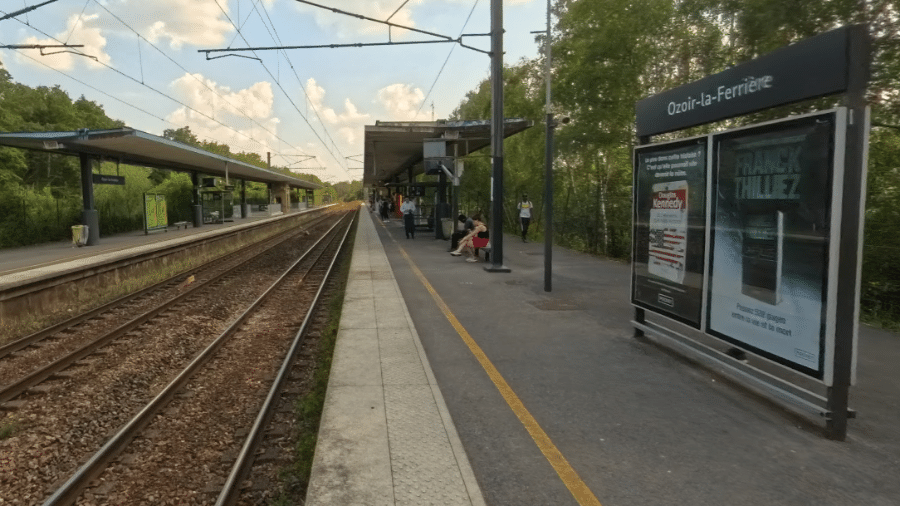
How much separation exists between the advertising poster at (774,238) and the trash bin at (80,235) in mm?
21330

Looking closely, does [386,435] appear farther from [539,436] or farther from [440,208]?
[440,208]

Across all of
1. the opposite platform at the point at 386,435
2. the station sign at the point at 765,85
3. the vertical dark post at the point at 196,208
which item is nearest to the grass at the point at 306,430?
the opposite platform at the point at 386,435

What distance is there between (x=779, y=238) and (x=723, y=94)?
1461mm

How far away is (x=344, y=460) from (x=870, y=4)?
918 cm

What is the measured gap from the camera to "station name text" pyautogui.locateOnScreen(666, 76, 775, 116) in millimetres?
4559

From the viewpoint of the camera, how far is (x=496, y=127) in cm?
1291

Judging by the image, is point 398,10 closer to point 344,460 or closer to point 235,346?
point 235,346

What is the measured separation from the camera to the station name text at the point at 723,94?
456cm

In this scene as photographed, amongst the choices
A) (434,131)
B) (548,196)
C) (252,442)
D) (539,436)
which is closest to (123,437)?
(252,442)

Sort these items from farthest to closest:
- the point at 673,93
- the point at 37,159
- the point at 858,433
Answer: the point at 37,159 < the point at 673,93 < the point at 858,433

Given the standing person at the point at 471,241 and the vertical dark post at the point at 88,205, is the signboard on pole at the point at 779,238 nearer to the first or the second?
the standing person at the point at 471,241

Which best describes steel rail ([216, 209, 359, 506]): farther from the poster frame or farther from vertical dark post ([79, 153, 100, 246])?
vertical dark post ([79, 153, 100, 246])

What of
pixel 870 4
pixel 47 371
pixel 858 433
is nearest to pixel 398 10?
pixel 870 4

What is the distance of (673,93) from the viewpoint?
5.93 meters
